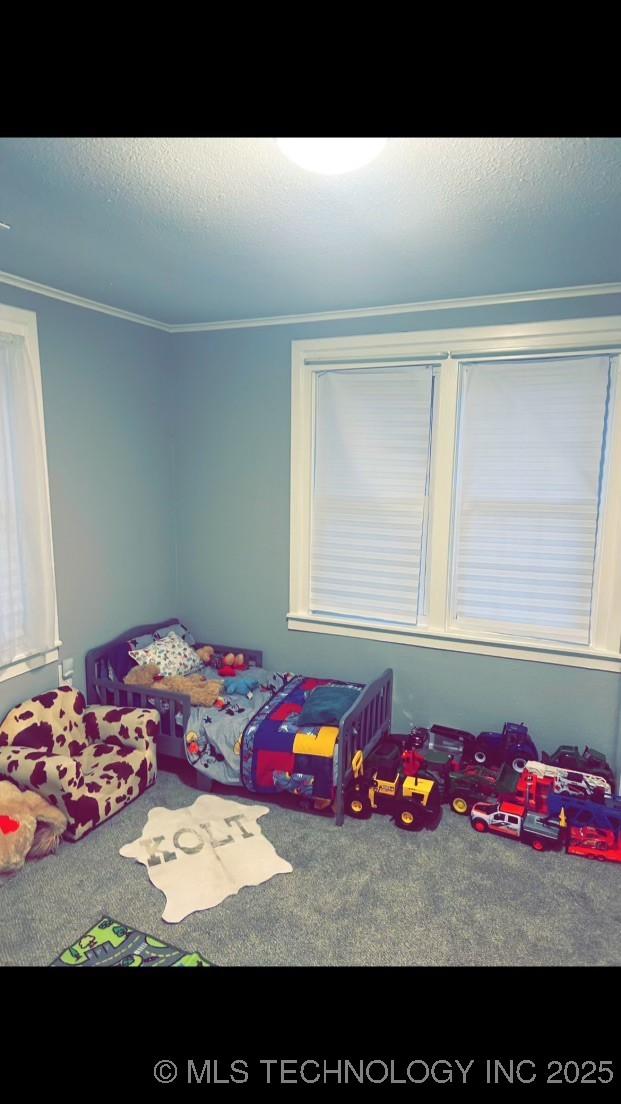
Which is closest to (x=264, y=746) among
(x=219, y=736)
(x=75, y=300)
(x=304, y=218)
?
(x=219, y=736)

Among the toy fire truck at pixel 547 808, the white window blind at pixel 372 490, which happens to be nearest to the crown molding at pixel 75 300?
the white window blind at pixel 372 490

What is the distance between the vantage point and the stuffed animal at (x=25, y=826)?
2648mm

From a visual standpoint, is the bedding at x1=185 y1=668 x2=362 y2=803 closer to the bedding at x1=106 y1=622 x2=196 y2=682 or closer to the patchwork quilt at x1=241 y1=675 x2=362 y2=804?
the patchwork quilt at x1=241 y1=675 x2=362 y2=804

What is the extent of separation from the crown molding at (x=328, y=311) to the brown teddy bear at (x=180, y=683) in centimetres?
219

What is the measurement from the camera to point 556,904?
8.43ft

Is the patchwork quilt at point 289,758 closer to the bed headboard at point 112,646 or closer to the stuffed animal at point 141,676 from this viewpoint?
the stuffed animal at point 141,676

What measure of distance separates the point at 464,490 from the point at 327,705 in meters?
1.49

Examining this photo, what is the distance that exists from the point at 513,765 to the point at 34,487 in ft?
9.87

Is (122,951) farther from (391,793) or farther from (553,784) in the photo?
(553,784)

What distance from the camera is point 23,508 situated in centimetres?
324
